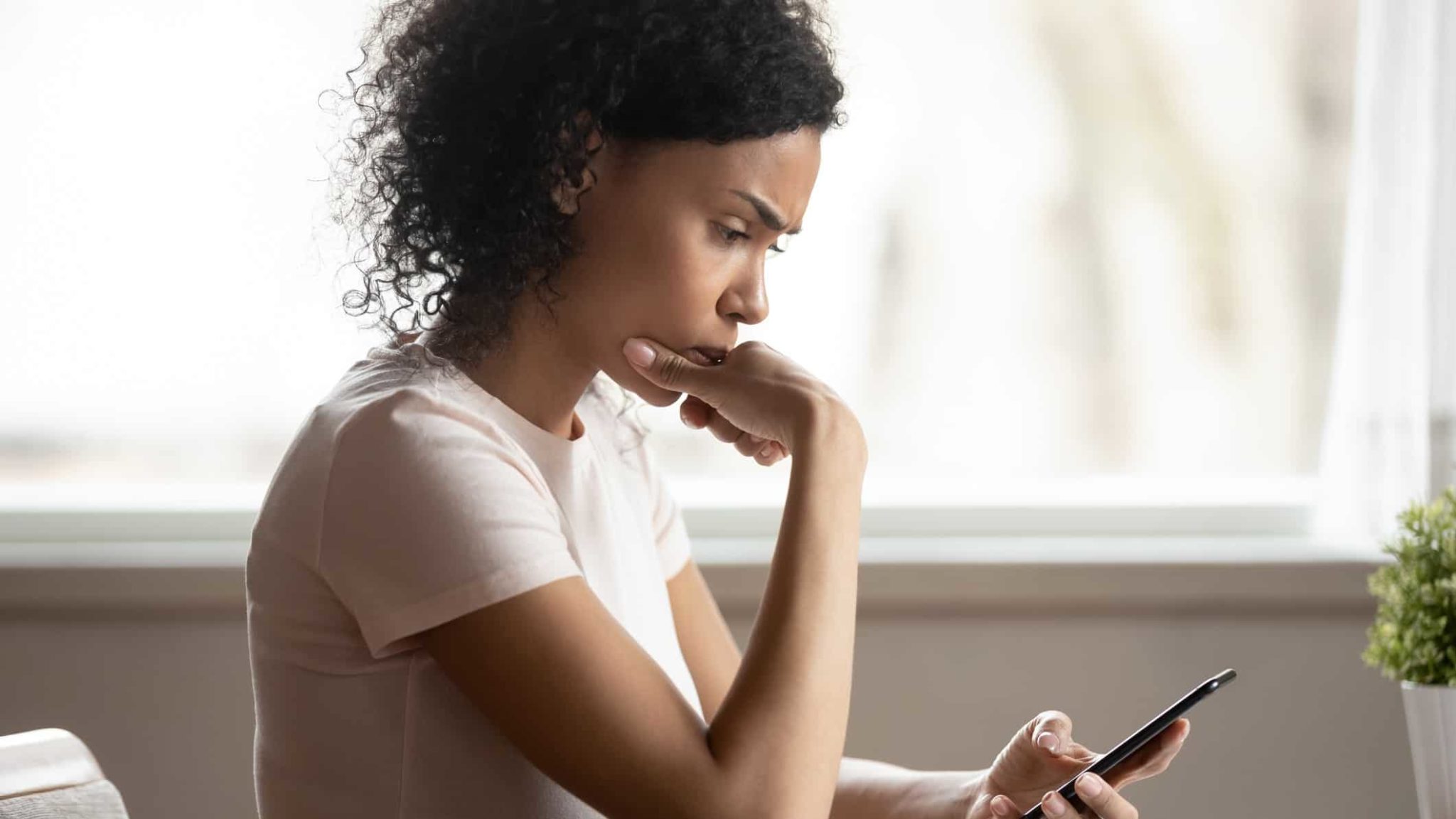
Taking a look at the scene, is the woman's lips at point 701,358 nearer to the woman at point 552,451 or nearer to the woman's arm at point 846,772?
the woman at point 552,451

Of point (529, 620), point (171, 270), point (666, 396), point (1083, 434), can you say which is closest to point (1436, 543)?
point (1083, 434)

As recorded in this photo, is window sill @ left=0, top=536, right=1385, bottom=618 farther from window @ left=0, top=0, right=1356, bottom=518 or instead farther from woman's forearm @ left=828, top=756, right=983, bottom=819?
woman's forearm @ left=828, top=756, right=983, bottom=819

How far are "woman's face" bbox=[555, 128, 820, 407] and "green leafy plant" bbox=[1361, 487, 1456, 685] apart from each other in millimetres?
729

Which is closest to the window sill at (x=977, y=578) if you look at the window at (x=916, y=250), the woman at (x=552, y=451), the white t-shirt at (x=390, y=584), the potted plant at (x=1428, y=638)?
the window at (x=916, y=250)

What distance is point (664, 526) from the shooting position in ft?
4.42

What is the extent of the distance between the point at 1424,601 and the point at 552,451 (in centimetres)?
86

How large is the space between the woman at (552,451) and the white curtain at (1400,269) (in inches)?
34.2

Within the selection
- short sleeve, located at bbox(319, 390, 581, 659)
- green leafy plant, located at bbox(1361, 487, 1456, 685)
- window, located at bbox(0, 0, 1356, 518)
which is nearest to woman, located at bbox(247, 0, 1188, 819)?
short sleeve, located at bbox(319, 390, 581, 659)

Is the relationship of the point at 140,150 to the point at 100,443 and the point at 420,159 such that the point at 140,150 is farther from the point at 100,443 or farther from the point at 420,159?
the point at 420,159

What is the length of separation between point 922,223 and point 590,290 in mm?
1007

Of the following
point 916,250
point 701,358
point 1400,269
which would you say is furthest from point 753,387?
point 1400,269

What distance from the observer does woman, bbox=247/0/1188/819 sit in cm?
90

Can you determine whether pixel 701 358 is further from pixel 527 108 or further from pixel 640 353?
pixel 527 108

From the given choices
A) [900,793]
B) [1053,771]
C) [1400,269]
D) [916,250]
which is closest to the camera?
[1053,771]
